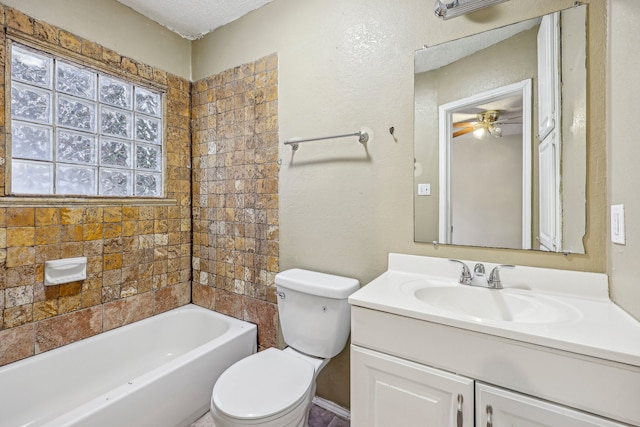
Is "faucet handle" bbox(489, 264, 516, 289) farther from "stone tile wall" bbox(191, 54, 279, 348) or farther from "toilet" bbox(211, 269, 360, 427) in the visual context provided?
"stone tile wall" bbox(191, 54, 279, 348)

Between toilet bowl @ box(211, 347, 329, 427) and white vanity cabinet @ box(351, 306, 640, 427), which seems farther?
toilet bowl @ box(211, 347, 329, 427)

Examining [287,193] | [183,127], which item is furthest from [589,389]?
[183,127]

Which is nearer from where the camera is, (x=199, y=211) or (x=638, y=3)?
(x=638, y=3)

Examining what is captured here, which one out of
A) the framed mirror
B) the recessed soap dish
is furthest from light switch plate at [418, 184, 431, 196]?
the recessed soap dish

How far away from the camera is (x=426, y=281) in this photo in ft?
4.09

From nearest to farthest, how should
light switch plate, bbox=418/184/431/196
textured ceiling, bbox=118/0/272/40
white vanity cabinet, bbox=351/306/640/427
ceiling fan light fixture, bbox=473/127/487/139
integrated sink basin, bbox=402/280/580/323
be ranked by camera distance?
white vanity cabinet, bbox=351/306/640/427, integrated sink basin, bbox=402/280/580/323, ceiling fan light fixture, bbox=473/127/487/139, light switch plate, bbox=418/184/431/196, textured ceiling, bbox=118/0/272/40

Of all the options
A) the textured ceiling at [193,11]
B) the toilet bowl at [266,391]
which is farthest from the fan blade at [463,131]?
the textured ceiling at [193,11]

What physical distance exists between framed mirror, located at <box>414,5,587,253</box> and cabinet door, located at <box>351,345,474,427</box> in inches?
23.8

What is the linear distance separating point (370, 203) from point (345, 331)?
0.65 meters

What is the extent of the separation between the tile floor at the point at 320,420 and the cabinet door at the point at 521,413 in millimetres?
931

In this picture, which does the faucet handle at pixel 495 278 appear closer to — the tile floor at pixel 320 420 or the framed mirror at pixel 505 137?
the framed mirror at pixel 505 137

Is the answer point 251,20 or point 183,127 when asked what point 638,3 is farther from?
point 183,127

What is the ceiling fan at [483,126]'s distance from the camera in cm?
122

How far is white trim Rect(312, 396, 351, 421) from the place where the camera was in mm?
1565
